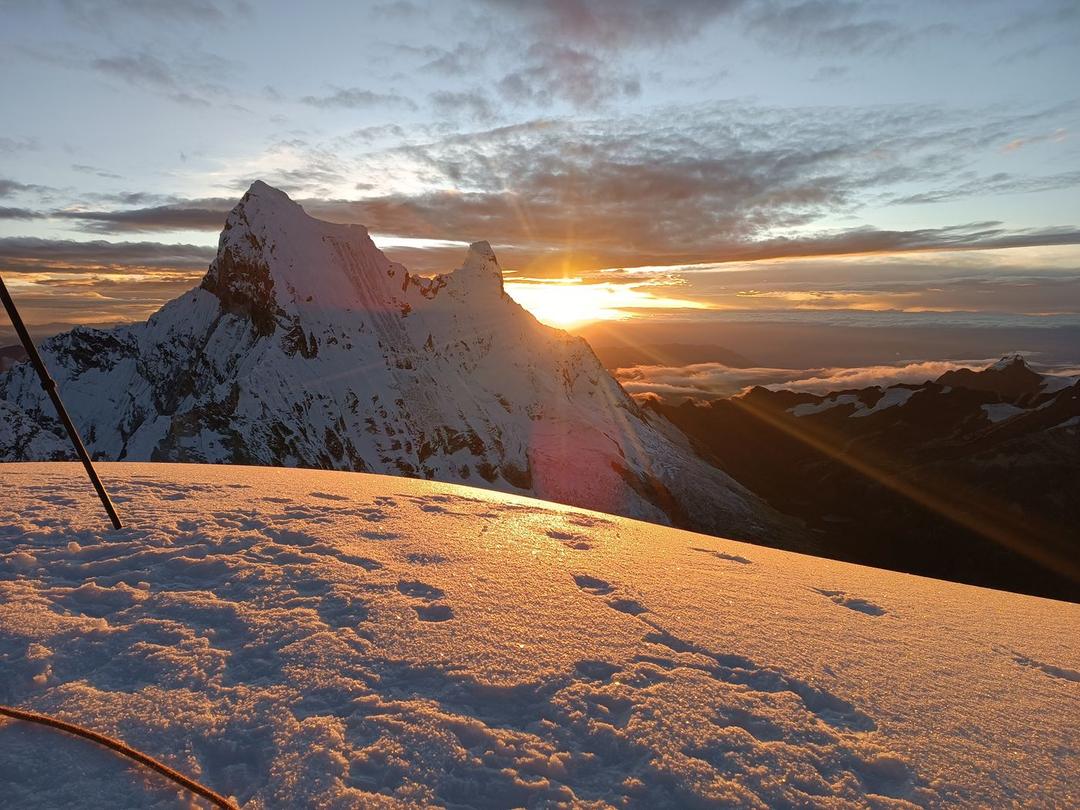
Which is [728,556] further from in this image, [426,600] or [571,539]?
[426,600]

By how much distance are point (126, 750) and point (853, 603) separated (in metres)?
7.50

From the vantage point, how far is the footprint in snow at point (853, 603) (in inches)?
288

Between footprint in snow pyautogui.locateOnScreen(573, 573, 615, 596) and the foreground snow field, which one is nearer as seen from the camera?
the foreground snow field

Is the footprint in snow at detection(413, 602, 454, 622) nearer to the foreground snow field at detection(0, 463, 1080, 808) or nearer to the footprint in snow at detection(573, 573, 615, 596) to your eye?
the foreground snow field at detection(0, 463, 1080, 808)

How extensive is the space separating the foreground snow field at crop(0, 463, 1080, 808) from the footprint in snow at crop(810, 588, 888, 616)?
0.10m

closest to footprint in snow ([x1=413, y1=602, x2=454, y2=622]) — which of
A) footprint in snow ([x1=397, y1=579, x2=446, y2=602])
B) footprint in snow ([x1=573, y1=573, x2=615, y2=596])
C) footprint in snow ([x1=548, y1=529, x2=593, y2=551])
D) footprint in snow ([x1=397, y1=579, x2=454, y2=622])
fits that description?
footprint in snow ([x1=397, y1=579, x2=454, y2=622])

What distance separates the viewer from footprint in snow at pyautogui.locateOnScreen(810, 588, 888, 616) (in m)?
7.31

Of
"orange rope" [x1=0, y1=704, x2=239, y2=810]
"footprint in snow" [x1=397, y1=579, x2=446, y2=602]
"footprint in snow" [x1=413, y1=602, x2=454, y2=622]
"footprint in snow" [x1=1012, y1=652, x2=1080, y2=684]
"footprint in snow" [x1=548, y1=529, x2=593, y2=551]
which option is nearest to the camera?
"orange rope" [x1=0, y1=704, x2=239, y2=810]

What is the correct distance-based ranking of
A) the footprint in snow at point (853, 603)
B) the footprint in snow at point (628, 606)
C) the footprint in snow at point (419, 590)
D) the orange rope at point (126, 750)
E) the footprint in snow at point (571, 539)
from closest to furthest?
1. the orange rope at point (126, 750)
2. the footprint in snow at point (419, 590)
3. the footprint in snow at point (628, 606)
4. the footprint in snow at point (853, 603)
5. the footprint in snow at point (571, 539)

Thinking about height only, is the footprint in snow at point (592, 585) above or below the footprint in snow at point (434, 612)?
below

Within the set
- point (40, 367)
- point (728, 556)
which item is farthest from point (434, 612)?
point (728, 556)

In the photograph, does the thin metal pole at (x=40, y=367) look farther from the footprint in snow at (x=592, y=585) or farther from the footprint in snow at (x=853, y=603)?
the footprint in snow at (x=853, y=603)

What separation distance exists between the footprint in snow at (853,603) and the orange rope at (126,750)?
22.3ft

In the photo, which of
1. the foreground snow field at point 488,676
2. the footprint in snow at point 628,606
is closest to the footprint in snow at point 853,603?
the foreground snow field at point 488,676
